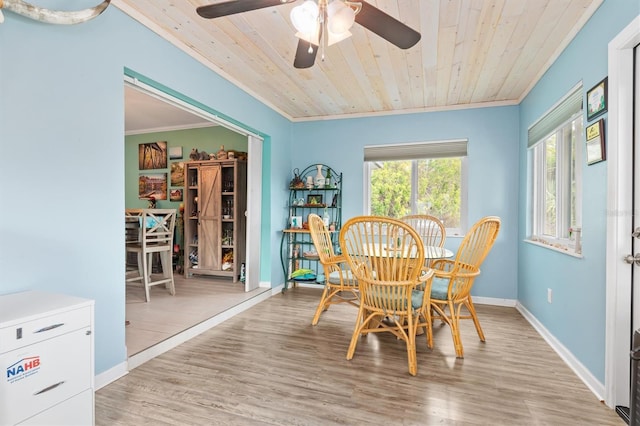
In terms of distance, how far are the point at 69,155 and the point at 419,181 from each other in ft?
11.5

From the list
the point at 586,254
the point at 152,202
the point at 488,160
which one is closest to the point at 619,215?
the point at 586,254

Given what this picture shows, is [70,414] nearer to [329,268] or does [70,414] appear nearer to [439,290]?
[329,268]

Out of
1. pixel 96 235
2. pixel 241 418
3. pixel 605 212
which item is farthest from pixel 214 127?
pixel 605 212

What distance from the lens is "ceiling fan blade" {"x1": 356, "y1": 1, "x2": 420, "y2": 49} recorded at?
1494 mm

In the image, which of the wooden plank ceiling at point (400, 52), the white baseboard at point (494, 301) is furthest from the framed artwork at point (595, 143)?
the white baseboard at point (494, 301)

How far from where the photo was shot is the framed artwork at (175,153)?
5.28 meters

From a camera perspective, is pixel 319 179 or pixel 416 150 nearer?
pixel 416 150

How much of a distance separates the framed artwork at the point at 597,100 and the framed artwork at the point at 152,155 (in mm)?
5491

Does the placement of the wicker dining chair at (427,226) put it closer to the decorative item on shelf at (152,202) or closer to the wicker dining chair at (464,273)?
the wicker dining chair at (464,273)

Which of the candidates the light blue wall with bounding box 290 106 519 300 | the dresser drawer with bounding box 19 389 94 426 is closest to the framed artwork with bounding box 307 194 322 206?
the light blue wall with bounding box 290 106 519 300

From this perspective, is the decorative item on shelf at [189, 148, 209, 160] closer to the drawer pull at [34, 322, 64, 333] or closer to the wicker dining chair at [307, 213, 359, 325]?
the wicker dining chair at [307, 213, 359, 325]

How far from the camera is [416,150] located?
3986 mm

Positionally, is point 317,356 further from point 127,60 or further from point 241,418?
point 127,60

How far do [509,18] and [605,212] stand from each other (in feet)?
4.48
